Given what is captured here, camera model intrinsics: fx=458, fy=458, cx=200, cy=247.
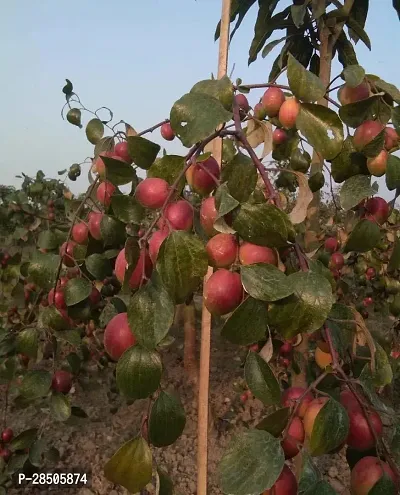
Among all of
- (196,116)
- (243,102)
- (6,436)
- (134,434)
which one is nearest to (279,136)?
(243,102)

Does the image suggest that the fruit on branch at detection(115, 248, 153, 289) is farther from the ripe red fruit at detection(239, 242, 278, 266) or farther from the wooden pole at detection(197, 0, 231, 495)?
the wooden pole at detection(197, 0, 231, 495)

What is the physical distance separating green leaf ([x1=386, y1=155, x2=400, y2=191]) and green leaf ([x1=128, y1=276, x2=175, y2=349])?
271 mm

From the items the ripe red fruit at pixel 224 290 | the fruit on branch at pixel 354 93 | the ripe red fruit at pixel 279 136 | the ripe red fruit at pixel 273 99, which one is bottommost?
the ripe red fruit at pixel 224 290

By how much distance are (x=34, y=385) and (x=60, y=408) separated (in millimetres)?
52

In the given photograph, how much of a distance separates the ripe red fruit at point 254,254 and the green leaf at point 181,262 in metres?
0.04

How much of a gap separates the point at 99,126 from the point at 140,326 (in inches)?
18.7

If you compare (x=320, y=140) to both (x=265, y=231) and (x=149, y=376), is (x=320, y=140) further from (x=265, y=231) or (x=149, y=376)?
(x=149, y=376)

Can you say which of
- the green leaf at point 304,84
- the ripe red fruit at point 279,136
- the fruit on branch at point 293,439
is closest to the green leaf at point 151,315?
the fruit on branch at point 293,439

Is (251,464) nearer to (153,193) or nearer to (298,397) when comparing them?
(298,397)

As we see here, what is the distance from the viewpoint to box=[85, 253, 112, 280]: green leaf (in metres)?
0.66

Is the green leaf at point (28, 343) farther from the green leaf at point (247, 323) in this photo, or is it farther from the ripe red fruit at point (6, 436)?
the ripe red fruit at point (6, 436)

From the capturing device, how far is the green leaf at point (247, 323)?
361 millimetres

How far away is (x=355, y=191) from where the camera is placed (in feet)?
1.64

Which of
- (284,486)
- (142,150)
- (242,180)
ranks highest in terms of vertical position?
(142,150)
